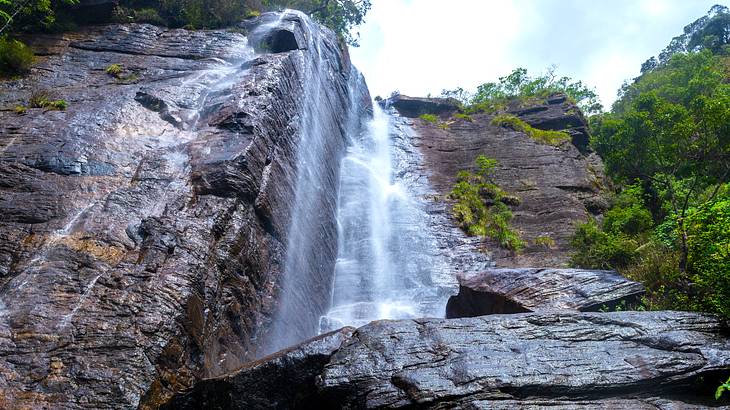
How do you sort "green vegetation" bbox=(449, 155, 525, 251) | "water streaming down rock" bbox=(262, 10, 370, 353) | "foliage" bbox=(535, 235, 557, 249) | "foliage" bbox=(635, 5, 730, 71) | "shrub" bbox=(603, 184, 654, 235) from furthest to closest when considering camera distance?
"foliage" bbox=(635, 5, 730, 71) < "green vegetation" bbox=(449, 155, 525, 251) < "foliage" bbox=(535, 235, 557, 249) < "shrub" bbox=(603, 184, 654, 235) < "water streaming down rock" bbox=(262, 10, 370, 353)

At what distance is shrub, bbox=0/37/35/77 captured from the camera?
49.5 ft

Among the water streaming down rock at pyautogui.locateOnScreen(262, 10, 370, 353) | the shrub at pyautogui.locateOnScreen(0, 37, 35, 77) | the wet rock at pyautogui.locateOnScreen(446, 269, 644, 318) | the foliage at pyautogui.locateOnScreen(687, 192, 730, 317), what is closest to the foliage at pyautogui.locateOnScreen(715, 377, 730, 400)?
the foliage at pyautogui.locateOnScreen(687, 192, 730, 317)

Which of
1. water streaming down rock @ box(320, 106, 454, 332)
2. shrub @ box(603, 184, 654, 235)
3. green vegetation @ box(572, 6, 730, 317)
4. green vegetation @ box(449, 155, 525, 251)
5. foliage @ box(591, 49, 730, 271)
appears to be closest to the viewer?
green vegetation @ box(572, 6, 730, 317)

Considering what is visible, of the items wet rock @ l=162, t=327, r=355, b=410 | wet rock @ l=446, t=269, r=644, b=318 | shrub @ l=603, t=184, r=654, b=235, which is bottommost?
wet rock @ l=162, t=327, r=355, b=410

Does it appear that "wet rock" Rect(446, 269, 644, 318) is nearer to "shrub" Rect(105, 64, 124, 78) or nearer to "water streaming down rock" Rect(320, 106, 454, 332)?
"water streaming down rock" Rect(320, 106, 454, 332)

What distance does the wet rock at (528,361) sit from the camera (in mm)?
6355

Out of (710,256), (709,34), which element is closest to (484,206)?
(710,256)

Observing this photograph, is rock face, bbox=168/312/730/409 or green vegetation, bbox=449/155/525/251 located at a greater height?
green vegetation, bbox=449/155/525/251

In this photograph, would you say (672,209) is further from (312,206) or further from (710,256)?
(312,206)

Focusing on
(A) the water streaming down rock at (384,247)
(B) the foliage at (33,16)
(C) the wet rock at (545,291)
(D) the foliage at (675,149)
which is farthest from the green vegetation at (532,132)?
(B) the foliage at (33,16)

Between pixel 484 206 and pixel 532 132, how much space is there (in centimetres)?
749

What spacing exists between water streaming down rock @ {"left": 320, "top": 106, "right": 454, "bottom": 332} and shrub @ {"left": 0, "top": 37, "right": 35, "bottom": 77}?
10.9 metres

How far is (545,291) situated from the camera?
10133mm

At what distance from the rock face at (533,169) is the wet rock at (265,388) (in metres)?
10.8
